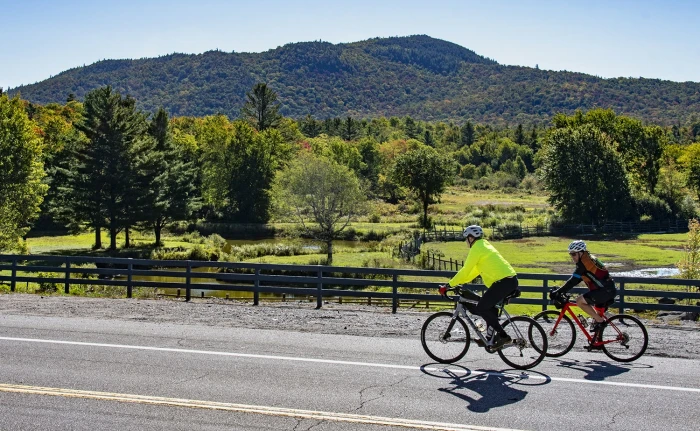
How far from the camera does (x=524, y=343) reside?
1067 cm

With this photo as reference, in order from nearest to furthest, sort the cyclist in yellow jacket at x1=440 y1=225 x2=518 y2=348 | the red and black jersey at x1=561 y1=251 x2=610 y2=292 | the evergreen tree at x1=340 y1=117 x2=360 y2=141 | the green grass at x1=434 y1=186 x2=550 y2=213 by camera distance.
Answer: the cyclist in yellow jacket at x1=440 y1=225 x2=518 y2=348, the red and black jersey at x1=561 y1=251 x2=610 y2=292, the green grass at x1=434 y1=186 x2=550 y2=213, the evergreen tree at x1=340 y1=117 x2=360 y2=141

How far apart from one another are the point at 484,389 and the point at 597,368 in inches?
98.9

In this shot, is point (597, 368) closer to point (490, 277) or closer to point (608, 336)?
point (608, 336)

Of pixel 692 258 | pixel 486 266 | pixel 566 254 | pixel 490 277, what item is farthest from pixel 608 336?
pixel 566 254

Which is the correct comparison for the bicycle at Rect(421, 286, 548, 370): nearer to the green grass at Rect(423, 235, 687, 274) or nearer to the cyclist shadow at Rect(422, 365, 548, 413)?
the cyclist shadow at Rect(422, 365, 548, 413)

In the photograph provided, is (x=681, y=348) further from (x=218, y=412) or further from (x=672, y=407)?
(x=218, y=412)

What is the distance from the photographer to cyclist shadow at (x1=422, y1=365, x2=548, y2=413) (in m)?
8.77

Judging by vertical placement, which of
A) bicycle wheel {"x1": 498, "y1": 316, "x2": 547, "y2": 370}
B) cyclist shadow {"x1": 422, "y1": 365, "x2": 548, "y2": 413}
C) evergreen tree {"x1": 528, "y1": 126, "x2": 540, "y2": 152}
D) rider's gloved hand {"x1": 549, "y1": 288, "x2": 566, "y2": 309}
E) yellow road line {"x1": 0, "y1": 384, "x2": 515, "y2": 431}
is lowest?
yellow road line {"x1": 0, "y1": 384, "x2": 515, "y2": 431}

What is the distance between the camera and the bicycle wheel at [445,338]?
11.1 m

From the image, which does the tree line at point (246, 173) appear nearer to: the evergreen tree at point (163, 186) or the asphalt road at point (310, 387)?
the evergreen tree at point (163, 186)

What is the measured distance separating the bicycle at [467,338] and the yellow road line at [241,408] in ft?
10.5

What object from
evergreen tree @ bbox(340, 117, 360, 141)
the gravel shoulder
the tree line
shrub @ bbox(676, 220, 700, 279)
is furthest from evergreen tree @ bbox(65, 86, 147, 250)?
evergreen tree @ bbox(340, 117, 360, 141)

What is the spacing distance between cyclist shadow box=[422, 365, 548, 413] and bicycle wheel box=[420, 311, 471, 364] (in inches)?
21.5

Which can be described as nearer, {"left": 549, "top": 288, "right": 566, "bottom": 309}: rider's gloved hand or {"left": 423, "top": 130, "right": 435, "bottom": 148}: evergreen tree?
{"left": 549, "top": 288, "right": 566, "bottom": 309}: rider's gloved hand
